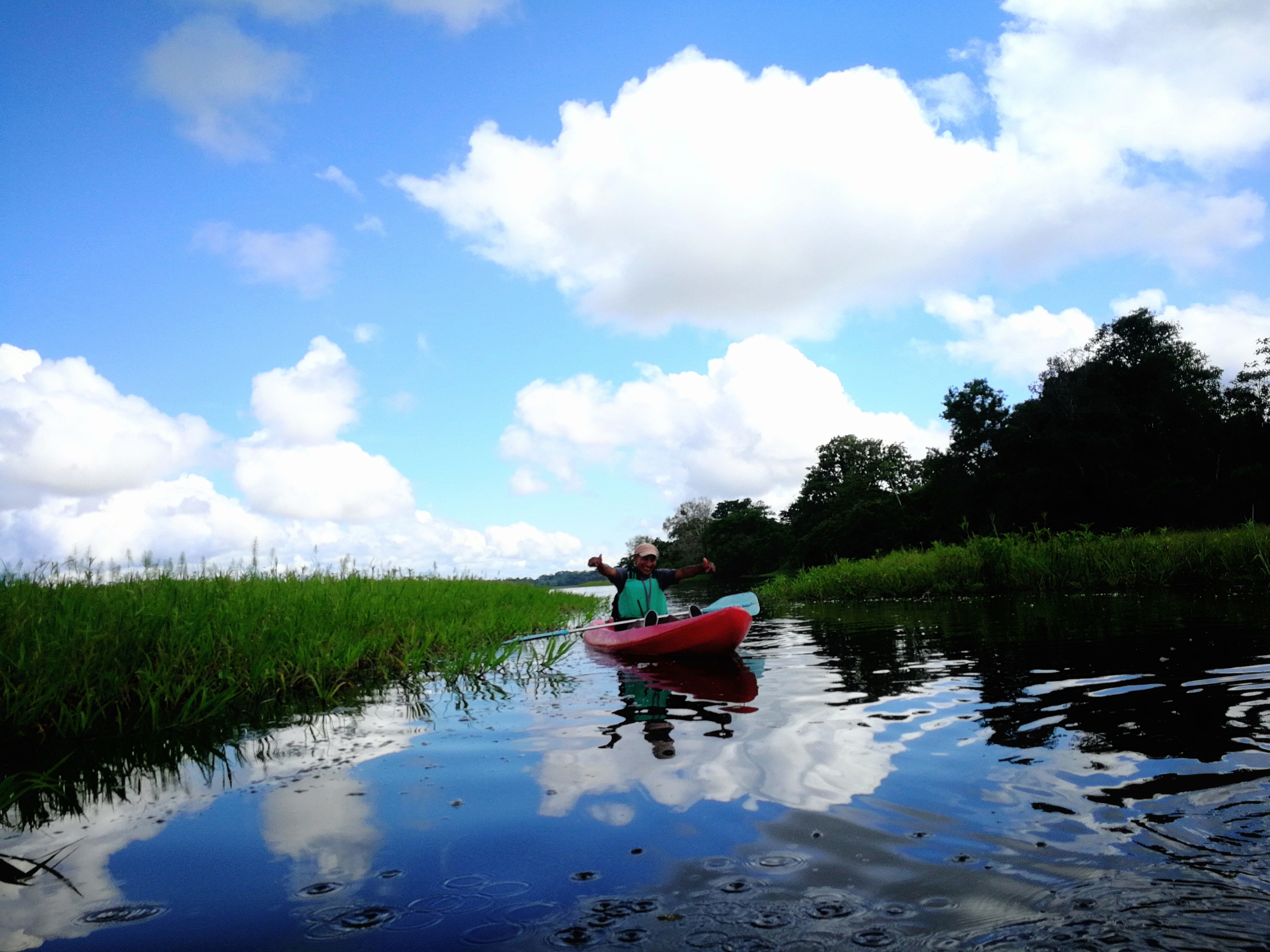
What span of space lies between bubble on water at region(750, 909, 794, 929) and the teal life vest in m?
8.64

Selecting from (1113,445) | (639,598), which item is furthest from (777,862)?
(1113,445)

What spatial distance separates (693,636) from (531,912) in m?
6.56

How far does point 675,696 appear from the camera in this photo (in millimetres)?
6383

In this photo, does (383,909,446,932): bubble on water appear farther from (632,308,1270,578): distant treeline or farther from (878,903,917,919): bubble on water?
(632,308,1270,578): distant treeline

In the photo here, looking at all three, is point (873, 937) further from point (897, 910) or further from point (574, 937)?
point (574, 937)

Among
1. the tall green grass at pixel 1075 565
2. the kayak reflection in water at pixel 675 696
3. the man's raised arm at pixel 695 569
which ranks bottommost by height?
the tall green grass at pixel 1075 565

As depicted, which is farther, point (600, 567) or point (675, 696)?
point (600, 567)

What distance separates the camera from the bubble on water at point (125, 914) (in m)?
2.39

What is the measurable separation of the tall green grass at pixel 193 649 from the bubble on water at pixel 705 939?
170 inches

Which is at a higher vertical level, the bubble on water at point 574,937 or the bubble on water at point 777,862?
the bubble on water at point 574,937

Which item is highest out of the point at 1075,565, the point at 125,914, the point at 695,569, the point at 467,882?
the point at 695,569

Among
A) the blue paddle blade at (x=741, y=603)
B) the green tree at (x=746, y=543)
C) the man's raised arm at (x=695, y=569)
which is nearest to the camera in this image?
the blue paddle blade at (x=741, y=603)

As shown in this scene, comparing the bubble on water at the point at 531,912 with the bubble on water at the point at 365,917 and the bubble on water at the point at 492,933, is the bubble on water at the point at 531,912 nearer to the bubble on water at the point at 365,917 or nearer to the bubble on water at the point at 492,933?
the bubble on water at the point at 492,933

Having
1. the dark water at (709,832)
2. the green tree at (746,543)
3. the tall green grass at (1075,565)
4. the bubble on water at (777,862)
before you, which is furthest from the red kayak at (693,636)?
the green tree at (746,543)
